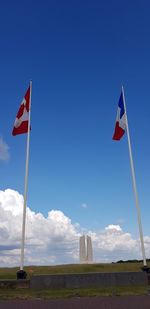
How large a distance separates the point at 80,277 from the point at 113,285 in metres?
1.60

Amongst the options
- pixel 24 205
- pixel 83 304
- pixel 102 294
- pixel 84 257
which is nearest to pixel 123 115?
pixel 24 205

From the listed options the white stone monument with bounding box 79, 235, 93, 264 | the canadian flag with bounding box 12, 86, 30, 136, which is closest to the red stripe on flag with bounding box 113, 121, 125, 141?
the canadian flag with bounding box 12, 86, 30, 136

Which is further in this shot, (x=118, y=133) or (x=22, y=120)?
(x=118, y=133)

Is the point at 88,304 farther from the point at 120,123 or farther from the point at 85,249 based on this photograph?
the point at 85,249

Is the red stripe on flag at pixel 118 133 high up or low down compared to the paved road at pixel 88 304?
up

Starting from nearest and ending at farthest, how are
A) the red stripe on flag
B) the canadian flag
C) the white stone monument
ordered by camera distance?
the canadian flag, the red stripe on flag, the white stone monument

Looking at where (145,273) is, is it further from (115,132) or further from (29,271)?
(29,271)

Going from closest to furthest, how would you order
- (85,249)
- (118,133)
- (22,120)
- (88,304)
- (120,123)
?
(88,304), (22,120), (118,133), (120,123), (85,249)

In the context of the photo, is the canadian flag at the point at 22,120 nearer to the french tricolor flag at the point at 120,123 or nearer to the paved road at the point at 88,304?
the french tricolor flag at the point at 120,123

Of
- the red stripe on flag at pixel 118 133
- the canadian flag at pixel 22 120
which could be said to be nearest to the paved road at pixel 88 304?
the canadian flag at pixel 22 120

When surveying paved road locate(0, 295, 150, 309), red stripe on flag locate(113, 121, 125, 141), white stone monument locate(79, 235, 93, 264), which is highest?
red stripe on flag locate(113, 121, 125, 141)

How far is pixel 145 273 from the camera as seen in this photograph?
1605 centimetres

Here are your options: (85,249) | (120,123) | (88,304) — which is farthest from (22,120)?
(85,249)

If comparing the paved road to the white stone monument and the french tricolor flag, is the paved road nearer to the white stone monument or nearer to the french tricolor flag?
the french tricolor flag
